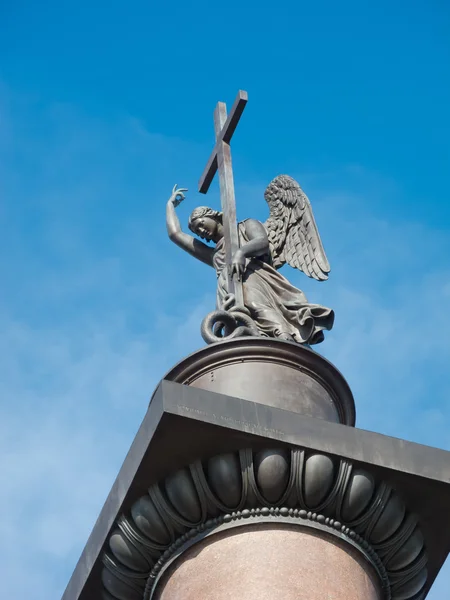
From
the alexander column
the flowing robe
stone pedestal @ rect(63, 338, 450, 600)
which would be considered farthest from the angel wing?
stone pedestal @ rect(63, 338, 450, 600)

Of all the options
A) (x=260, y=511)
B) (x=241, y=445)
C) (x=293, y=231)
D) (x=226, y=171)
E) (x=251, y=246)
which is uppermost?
(x=226, y=171)

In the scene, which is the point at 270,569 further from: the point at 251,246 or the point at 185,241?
the point at 185,241

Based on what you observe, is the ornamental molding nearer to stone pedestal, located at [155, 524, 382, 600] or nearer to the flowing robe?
stone pedestal, located at [155, 524, 382, 600]

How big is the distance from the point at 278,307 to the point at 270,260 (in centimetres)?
92

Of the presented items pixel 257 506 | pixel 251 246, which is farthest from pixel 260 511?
pixel 251 246

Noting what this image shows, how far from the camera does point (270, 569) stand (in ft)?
22.8

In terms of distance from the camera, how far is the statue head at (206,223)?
1060cm

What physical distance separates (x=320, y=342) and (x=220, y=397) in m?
2.29

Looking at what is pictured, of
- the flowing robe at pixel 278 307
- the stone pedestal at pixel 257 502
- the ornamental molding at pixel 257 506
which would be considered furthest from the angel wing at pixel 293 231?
the ornamental molding at pixel 257 506

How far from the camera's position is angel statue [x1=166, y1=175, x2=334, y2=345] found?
30.7 ft

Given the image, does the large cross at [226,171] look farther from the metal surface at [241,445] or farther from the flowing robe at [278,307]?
the metal surface at [241,445]

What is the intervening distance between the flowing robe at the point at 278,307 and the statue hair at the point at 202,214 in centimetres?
75

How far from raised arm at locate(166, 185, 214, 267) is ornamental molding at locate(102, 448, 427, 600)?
3573mm

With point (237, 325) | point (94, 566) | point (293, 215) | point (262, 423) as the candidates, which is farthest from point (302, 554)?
point (293, 215)
